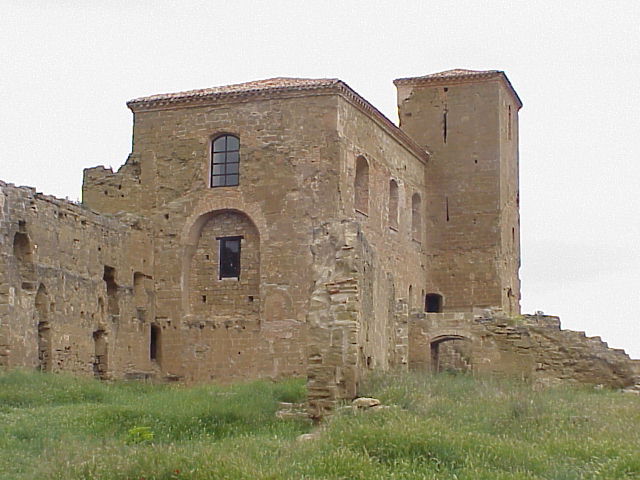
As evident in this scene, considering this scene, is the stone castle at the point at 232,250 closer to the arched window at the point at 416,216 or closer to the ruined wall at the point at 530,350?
the ruined wall at the point at 530,350

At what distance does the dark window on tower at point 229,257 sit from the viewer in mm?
26891

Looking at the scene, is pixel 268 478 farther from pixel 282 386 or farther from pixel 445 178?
pixel 445 178

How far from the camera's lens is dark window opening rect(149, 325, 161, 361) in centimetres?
2672

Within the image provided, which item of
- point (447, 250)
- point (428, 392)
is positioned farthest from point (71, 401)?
point (447, 250)

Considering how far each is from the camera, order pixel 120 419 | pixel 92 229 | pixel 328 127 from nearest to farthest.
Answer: pixel 120 419 < pixel 92 229 < pixel 328 127

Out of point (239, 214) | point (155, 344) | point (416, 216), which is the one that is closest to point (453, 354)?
point (416, 216)

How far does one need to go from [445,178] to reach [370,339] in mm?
16277

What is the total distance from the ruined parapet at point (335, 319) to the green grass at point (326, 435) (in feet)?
1.49

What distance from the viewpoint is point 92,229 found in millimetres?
23953

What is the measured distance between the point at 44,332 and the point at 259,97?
8467mm

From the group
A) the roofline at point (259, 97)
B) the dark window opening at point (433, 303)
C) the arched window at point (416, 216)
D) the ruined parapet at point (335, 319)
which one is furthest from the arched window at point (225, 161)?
the ruined parapet at point (335, 319)

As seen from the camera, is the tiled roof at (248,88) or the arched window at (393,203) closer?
the tiled roof at (248,88)

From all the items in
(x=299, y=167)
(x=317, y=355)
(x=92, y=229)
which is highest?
(x=299, y=167)

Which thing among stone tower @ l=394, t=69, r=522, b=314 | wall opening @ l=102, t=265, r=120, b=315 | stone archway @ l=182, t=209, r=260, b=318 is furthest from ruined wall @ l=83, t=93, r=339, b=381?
stone tower @ l=394, t=69, r=522, b=314
